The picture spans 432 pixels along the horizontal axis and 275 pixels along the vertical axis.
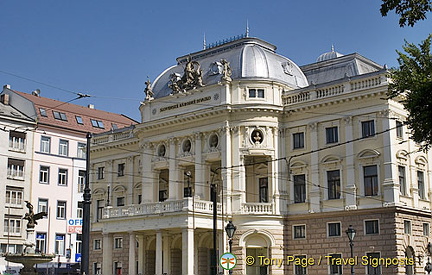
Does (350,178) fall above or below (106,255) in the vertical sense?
above

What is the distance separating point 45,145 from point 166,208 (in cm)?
2713

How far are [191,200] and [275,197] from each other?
6439mm

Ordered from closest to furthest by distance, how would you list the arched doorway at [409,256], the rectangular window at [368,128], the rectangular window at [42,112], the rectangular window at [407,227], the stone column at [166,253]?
the arched doorway at [409,256] → the rectangular window at [407,227] → the rectangular window at [368,128] → the stone column at [166,253] → the rectangular window at [42,112]

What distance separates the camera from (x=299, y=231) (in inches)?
1917

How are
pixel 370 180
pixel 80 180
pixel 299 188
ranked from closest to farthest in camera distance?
pixel 370 180 → pixel 299 188 → pixel 80 180

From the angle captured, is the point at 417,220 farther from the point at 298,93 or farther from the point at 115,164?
the point at 115,164

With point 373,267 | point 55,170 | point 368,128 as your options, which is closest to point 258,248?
point 373,267

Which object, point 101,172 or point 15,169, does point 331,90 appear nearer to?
point 101,172

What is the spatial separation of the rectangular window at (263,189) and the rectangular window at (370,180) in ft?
27.2

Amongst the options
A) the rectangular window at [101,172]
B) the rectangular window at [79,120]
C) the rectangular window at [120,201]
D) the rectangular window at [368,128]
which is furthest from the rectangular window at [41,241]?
the rectangular window at [368,128]

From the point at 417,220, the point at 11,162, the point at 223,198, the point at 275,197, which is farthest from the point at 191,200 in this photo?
the point at 11,162

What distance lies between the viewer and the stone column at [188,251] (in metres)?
46.5

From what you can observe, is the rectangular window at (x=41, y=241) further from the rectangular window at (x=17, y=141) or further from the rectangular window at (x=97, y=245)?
the rectangular window at (x=17, y=141)

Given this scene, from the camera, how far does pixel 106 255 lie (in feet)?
174
